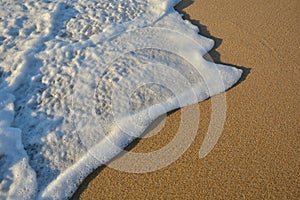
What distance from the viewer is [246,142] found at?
6.55 ft

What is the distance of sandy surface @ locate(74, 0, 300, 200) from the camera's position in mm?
1809

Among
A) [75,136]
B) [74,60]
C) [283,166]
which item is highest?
[74,60]

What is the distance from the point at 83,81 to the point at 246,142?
53.4 inches

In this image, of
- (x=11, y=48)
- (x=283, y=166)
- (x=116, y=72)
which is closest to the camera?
(x=283, y=166)

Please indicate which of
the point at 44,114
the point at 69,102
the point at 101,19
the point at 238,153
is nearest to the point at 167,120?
the point at 238,153

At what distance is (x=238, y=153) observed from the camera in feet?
6.39

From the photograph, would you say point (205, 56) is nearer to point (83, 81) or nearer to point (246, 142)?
point (246, 142)

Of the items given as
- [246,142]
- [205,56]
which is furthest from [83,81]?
[246,142]

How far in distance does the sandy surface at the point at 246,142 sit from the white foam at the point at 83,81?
140 mm

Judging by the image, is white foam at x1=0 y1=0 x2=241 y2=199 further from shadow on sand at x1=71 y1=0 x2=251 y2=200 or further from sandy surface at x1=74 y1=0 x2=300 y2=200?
sandy surface at x1=74 y1=0 x2=300 y2=200

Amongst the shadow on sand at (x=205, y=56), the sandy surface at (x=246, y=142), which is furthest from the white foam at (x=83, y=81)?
the sandy surface at (x=246, y=142)

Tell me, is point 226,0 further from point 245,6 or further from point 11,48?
point 11,48

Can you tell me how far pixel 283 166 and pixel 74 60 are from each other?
1.87 m

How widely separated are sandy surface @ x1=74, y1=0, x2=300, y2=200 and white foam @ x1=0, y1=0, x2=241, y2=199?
140mm
